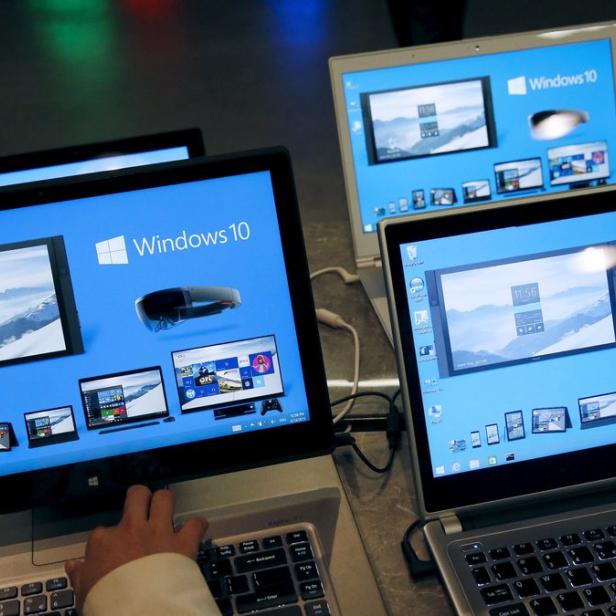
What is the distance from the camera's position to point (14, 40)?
12.4ft

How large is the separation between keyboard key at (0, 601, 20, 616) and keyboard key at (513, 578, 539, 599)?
0.45 metres

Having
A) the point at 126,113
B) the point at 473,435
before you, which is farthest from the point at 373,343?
the point at 126,113

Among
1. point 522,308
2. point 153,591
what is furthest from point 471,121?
point 153,591

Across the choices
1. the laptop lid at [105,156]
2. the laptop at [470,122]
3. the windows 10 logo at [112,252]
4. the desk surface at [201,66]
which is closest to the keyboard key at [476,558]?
the windows 10 logo at [112,252]

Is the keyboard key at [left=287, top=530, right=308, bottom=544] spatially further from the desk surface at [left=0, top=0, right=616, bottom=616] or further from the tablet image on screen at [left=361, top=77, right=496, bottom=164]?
the desk surface at [left=0, top=0, right=616, bottom=616]

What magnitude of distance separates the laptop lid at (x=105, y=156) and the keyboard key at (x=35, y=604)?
1.92 feet

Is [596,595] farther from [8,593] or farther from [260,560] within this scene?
[8,593]

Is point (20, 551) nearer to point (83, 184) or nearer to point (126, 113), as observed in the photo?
point (83, 184)

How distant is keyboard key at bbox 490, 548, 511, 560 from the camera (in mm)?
733

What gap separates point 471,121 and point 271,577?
32.0 inches

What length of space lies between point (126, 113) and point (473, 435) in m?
2.63

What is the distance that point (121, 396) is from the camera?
2.53ft

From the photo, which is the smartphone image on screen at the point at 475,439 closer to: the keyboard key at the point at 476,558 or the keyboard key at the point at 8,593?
the keyboard key at the point at 476,558

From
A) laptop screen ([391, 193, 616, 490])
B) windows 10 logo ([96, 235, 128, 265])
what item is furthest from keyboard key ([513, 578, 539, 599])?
windows 10 logo ([96, 235, 128, 265])
